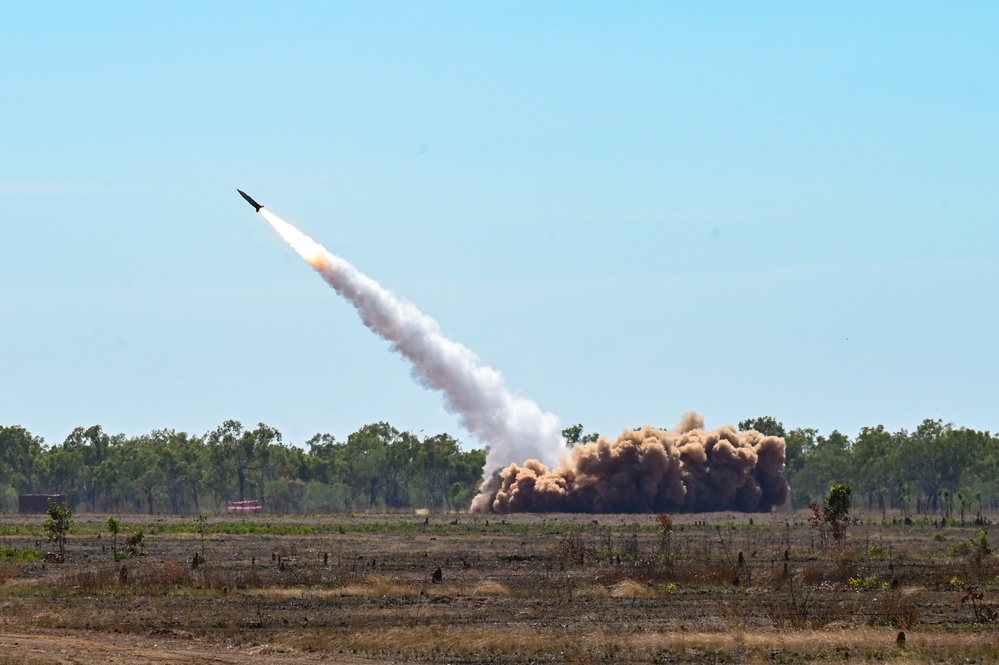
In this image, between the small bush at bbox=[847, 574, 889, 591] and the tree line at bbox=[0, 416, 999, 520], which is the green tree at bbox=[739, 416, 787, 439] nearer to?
the tree line at bbox=[0, 416, 999, 520]

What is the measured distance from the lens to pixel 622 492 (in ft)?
353

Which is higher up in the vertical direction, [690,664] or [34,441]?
[34,441]

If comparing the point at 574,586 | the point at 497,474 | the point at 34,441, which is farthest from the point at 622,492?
the point at 34,441

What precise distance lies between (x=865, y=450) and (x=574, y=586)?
Result: 411 ft

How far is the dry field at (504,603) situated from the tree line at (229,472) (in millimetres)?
94799

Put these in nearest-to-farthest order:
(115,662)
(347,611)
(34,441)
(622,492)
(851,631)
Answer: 1. (115,662)
2. (851,631)
3. (347,611)
4. (622,492)
5. (34,441)

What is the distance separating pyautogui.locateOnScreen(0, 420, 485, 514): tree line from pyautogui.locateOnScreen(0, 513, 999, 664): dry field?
311 ft

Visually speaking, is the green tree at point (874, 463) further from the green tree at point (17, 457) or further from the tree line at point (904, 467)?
the green tree at point (17, 457)

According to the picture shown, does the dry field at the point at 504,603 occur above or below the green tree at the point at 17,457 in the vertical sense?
below

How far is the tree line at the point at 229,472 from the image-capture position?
164500mm

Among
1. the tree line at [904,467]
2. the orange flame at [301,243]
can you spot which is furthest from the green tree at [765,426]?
the orange flame at [301,243]

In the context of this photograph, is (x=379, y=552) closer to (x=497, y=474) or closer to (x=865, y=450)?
(x=497, y=474)

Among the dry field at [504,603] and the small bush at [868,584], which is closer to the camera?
the dry field at [504,603]

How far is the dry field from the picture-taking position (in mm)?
32688
